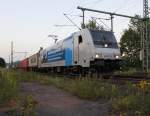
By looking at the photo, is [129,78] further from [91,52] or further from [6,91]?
[6,91]

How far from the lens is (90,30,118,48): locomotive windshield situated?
2244 centimetres

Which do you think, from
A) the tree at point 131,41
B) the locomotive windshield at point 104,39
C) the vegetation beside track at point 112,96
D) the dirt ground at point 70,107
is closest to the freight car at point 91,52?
the locomotive windshield at point 104,39

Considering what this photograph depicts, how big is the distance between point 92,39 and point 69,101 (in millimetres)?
12217

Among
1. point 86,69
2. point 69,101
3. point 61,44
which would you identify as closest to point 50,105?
point 69,101

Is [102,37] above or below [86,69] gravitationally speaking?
above

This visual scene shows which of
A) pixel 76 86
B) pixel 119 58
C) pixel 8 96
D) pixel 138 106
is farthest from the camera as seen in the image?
pixel 119 58

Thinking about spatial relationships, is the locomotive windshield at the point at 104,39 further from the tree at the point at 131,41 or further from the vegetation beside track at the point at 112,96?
the tree at the point at 131,41

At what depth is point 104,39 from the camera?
2300cm

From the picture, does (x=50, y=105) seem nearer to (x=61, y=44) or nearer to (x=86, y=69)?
(x=86, y=69)

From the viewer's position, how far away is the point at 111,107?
905 centimetres

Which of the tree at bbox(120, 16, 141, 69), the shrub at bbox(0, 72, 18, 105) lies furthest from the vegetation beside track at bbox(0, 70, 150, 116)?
the tree at bbox(120, 16, 141, 69)

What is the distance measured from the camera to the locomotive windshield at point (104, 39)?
2244 cm

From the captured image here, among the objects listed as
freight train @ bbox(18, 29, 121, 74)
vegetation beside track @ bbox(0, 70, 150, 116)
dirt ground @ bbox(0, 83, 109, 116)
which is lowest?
dirt ground @ bbox(0, 83, 109, 116)

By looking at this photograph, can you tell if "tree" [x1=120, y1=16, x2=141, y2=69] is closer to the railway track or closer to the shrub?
the railway track
